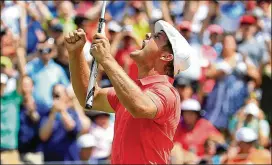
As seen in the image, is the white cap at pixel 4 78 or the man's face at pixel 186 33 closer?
the white cap at pixel 4 78

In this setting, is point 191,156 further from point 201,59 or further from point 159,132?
point 159,132

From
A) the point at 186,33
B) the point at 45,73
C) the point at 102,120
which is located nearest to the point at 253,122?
the point at 186,33

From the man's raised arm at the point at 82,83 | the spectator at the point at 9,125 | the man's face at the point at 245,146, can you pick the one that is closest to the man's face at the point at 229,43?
the man's face at the point at 245,146

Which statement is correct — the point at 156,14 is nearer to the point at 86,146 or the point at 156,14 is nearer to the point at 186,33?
the point at 186,33

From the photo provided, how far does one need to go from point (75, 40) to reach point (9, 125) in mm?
4211

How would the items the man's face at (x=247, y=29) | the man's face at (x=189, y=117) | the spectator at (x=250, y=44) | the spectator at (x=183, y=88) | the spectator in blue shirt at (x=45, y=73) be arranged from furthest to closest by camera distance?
the man's face at (x=247, y=29) < the spectator at (x=250, y=44) < the spectator at (x=183, y=88) < the man's face at (x=189, y=117) < the spectator in blue shirt at (x=45, y=73)

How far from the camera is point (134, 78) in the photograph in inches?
389

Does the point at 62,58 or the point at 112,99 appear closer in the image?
the point at 112,99

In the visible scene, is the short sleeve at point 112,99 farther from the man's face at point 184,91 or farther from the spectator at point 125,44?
the spectator at point 125,44

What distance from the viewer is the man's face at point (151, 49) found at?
552 centimetres

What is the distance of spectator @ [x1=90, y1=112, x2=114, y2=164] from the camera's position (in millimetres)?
10096

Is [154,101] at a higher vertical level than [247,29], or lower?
higher

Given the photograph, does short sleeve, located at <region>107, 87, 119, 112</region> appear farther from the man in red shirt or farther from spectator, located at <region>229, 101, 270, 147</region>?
spectator, located at <region>229, 101, 270, 147</region>

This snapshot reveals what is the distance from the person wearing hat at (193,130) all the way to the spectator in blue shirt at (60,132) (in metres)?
1.24
